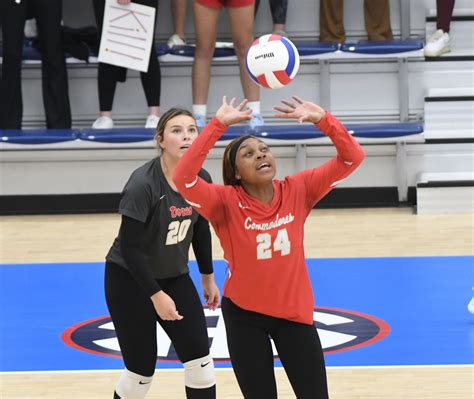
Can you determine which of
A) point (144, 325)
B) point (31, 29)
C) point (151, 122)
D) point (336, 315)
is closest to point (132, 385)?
point (144, 325)

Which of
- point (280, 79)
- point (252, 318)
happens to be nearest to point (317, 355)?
point (252, 318)

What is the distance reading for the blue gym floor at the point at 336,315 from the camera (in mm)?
5715

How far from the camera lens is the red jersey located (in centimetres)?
387

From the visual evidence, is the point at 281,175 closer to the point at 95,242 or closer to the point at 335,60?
the point at 335,60

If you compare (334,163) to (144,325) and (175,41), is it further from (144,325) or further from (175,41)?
(175,41)

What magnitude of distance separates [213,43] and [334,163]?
6.03 meters

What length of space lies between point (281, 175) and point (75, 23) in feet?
9.25

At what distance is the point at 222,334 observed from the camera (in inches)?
241

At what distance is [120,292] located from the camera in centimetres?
429

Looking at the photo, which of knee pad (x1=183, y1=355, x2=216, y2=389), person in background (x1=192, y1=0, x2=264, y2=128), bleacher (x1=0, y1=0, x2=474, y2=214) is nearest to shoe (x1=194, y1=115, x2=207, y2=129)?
person in background (x1=192, y1=0, x2=264, y2=128)

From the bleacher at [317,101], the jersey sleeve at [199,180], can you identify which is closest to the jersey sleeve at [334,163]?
the jersey sleeve at [199,180]

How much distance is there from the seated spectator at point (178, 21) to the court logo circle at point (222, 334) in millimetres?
4416

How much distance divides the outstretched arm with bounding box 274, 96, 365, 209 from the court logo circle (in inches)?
73.6

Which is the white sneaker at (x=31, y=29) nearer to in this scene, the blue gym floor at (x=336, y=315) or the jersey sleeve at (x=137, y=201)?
the blue gym floor at (x=336, y=315)
